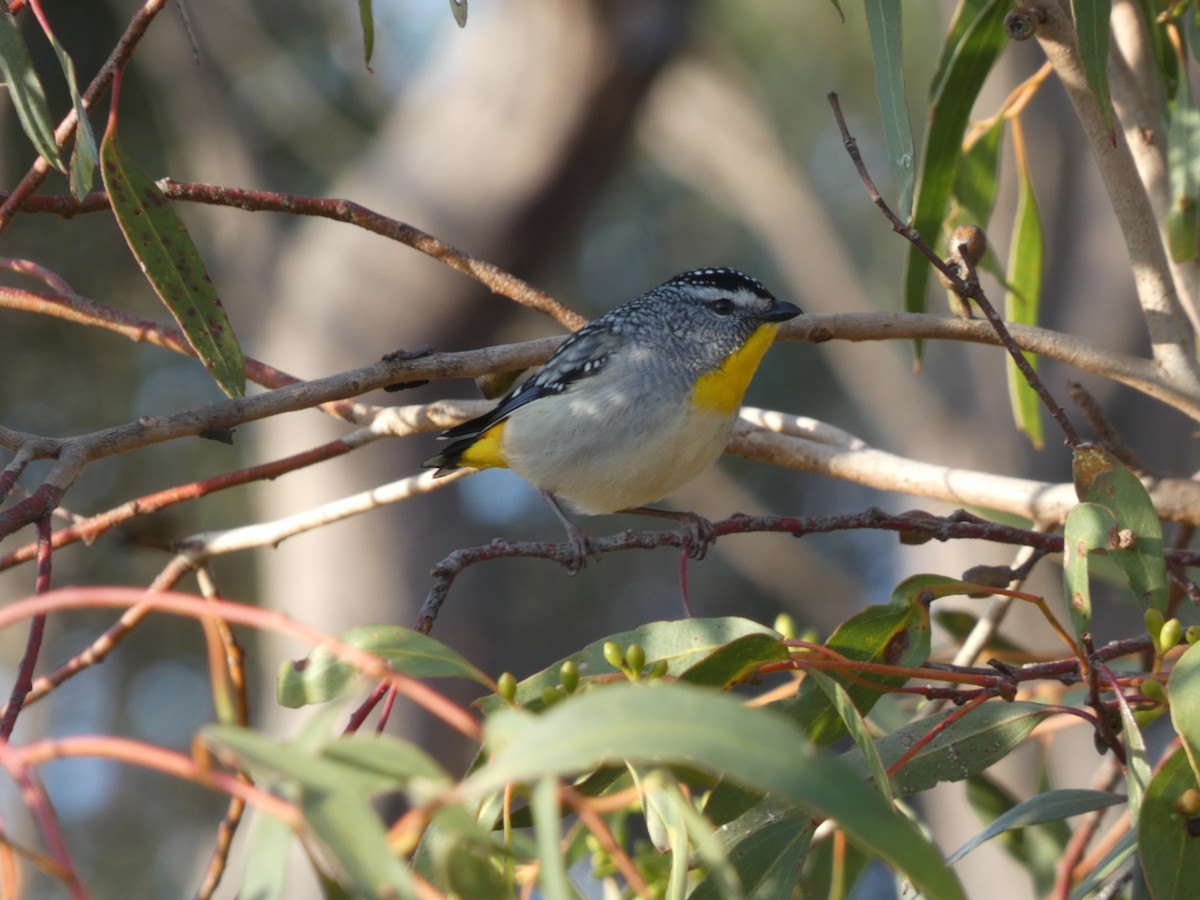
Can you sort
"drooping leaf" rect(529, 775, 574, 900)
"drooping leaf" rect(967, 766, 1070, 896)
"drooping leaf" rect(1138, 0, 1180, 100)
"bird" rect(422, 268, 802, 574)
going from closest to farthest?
"drooping leaf" rect(529, 775, 574, 900) → "drooping leaf" rect(1138, 0, 1180, 100) → "drooping leaf" rect(967, 766, 1070, 896) → "bird" rect(422, 268, 802, 574)

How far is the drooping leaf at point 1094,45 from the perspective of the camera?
1815 millimetres

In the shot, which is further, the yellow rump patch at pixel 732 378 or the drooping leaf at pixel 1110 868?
the yellow rump patch at pixel 732 378

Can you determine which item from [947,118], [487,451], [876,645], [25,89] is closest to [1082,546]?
[876,645]

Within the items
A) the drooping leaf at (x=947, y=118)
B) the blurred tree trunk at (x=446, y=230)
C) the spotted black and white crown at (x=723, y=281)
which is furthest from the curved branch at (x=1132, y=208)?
the blurred tree trunk at (x=446, y=230)

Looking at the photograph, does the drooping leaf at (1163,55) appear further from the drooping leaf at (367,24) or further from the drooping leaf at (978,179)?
the drooping leaf at (367,24)

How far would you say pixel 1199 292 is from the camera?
86.2 inches

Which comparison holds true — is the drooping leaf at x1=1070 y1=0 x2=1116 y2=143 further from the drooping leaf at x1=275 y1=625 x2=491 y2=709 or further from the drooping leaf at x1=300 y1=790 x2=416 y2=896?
the drooping leaf at x1=300 y1=790 x2=416 y2=896

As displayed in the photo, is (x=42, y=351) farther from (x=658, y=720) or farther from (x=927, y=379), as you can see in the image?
(x=658, y=720)

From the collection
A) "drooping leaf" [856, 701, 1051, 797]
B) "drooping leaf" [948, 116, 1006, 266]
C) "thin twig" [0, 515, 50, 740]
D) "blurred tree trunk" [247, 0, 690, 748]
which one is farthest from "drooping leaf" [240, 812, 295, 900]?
"blurred tree trunk" [247, 0, 690, 748]

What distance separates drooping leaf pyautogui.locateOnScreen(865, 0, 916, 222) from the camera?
1.88 metres

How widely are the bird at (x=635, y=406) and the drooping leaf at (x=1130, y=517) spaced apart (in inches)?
41.9

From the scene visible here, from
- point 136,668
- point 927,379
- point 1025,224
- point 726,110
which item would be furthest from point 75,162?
point 136,668

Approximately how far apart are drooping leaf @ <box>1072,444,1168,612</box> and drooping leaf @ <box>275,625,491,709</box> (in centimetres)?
95

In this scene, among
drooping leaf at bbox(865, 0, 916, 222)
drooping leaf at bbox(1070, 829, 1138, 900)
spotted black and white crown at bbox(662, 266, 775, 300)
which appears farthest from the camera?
spotted black and white crown at bbox(662, 266, 775, 300)
